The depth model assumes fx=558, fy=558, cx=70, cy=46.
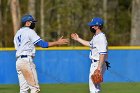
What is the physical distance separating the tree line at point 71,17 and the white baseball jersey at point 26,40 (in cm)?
2195

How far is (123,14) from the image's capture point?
56594 millimetres

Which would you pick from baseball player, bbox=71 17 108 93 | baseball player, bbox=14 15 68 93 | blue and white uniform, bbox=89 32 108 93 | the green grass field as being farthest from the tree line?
baseball player, bbox=14 15 68 93

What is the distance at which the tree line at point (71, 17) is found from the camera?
40612mm

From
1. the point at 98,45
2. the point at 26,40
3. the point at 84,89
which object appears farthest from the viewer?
the point at 84,89

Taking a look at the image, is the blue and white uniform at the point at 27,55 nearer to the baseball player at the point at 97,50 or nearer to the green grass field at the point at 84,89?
the baseball player at the point at 97,50

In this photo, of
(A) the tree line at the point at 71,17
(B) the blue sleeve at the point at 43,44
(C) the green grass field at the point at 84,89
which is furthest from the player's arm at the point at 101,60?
(A) the tree line at the point at 71,17

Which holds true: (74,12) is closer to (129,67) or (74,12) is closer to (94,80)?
(129,67)

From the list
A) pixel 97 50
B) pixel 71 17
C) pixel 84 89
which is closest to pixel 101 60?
pixel 97 50

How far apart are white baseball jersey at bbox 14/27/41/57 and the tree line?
2195cm

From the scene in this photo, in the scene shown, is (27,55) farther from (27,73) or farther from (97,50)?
(97,50)

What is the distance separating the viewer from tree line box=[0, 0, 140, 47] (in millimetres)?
40612

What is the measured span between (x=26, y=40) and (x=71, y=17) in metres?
36.5

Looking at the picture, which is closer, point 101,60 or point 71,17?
point 101,60

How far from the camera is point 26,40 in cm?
1029
